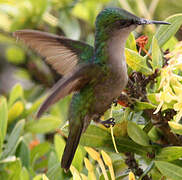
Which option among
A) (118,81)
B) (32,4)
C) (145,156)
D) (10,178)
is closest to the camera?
(118,81)

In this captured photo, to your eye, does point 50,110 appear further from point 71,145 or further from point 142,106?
point 142,106

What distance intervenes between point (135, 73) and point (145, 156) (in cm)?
27

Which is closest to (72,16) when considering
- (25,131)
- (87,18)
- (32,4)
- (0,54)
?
(87,18)

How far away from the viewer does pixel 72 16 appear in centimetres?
265

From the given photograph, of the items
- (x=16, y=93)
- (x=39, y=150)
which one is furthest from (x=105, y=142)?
(x=16, y=93)

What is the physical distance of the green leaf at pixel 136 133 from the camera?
1.22 m

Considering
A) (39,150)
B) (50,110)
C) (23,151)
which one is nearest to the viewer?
(23,151)

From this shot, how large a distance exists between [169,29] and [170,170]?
1.36 ft

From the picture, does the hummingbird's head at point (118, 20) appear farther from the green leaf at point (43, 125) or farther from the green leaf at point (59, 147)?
the green leaf at point (43, 125)

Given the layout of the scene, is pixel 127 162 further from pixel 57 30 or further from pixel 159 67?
pixel 57 30

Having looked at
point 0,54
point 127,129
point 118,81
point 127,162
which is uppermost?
point 118,81

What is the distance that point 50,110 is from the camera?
265 centimetres

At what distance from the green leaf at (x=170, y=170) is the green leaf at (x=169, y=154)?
A: 3 centimetres

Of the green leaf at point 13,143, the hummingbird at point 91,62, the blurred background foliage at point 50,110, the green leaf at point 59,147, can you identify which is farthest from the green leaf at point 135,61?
the green leaf at point 13,143
